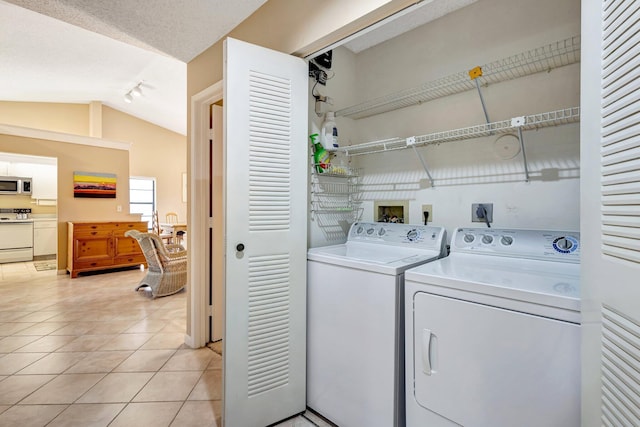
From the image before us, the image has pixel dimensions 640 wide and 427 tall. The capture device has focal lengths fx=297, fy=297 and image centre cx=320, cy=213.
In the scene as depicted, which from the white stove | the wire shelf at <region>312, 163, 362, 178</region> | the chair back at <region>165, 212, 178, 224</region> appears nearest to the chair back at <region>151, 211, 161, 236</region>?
the chair back at <region>165, 212, 178, 224</region>

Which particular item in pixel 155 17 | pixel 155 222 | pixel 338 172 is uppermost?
pixel 155 17

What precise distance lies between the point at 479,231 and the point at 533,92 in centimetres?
77

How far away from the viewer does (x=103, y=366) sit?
2162 mm

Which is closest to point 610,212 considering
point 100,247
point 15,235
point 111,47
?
point 111,47

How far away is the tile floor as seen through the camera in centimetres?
166

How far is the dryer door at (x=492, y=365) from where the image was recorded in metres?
0.92

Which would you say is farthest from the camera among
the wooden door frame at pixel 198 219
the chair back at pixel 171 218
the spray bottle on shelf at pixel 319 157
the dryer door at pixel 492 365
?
the chair back at pixel 171 218

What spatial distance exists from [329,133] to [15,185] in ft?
24.1

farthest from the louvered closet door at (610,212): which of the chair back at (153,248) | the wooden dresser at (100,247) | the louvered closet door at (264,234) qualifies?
the wooden dresser at (100,247)

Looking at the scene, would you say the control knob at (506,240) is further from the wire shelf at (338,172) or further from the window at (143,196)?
the window at (143,196)

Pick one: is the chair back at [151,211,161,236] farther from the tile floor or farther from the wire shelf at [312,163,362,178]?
the wire shelf at [312,163,362,178]

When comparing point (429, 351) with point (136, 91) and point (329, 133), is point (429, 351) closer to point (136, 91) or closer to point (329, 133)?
point (329, 133)

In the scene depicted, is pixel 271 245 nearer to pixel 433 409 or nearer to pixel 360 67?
pixel 433 409

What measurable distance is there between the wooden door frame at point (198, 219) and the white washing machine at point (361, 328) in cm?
120
